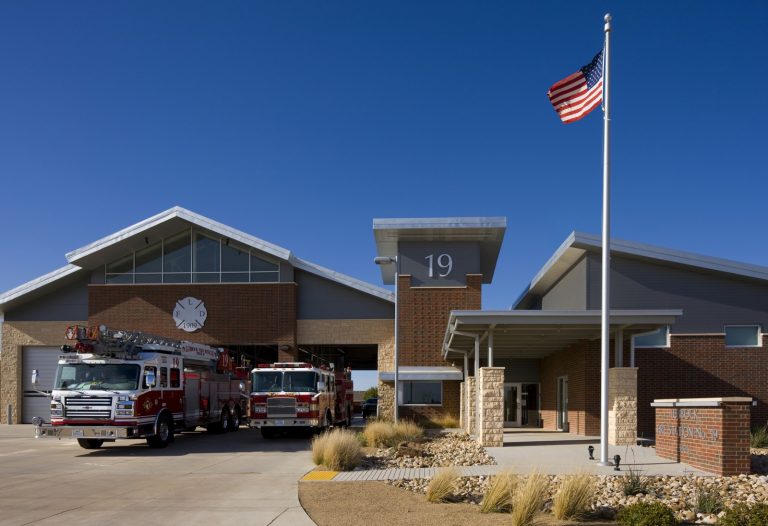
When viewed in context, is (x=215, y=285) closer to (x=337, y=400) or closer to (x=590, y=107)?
(x=337, y=400)

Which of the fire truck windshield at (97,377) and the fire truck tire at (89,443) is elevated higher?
the fire truck windshield at (97,377)

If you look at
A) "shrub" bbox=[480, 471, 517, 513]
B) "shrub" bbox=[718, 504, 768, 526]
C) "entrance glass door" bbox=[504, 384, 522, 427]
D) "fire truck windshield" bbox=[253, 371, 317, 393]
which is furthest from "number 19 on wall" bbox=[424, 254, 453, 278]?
"shrub" bbox=[718, 504, 768, 526]

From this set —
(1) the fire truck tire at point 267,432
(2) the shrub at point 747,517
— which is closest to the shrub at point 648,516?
(2) the shrub at point 747,517

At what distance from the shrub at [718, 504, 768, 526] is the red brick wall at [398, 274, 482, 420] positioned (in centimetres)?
2539

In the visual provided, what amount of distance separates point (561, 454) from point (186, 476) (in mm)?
8547

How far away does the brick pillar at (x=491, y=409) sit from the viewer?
19.9 m

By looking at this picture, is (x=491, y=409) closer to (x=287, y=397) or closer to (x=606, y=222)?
(x=606, y=222)

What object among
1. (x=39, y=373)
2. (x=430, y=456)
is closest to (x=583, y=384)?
(x=430, y=456)

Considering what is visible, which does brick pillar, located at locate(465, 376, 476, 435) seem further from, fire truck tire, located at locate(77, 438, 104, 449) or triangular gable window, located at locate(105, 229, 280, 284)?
triangular gable window, located at locate(105, 229, 280, 284)

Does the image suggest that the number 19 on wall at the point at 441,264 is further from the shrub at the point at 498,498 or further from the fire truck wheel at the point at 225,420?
the shrub at the point at 498,498

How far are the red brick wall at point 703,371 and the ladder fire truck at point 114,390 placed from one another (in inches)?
642

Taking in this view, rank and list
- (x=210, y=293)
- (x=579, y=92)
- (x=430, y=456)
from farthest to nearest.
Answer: (x=210, y=293)
(x=430, y=456)
(x=579, y=92)

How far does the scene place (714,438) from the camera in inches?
540

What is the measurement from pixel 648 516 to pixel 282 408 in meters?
17.6
